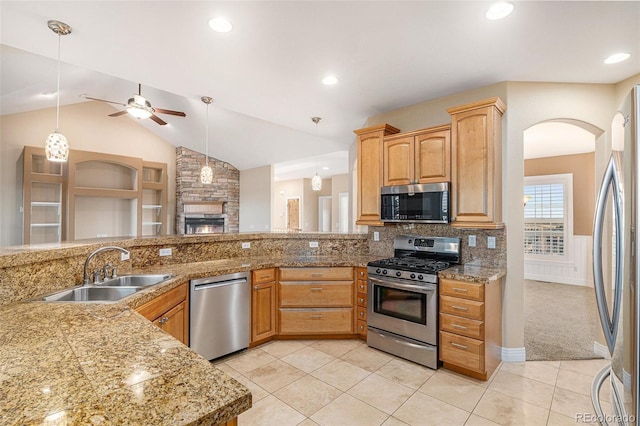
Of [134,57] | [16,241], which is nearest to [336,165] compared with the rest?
[134,57]

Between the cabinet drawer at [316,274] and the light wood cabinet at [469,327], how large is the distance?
3.36ft

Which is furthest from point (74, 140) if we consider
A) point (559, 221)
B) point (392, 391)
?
point (559, 221)

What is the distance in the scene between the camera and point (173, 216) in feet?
25.6

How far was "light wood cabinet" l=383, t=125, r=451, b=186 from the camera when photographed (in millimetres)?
3037

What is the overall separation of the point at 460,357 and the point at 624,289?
5.94 feet

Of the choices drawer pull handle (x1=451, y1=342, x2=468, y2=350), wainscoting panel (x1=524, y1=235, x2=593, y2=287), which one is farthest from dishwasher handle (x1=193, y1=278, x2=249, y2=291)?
wainscoting panel (x1=524, y1=235, x2=593, y2=287)

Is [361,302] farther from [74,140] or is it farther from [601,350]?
[74,140]

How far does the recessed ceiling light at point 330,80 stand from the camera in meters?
2.95

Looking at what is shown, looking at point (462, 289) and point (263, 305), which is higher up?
point (462, 289)

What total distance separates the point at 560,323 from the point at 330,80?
13.5ft

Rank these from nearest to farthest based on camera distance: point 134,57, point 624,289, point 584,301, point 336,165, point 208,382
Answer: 1. point 208,382
2. point 624,289
3. point 134,57
4. point 584,301
5. point 336,165

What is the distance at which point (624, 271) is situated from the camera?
1.06 m

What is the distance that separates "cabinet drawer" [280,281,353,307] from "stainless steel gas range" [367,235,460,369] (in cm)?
33

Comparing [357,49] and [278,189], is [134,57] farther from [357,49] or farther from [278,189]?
[278,189]
